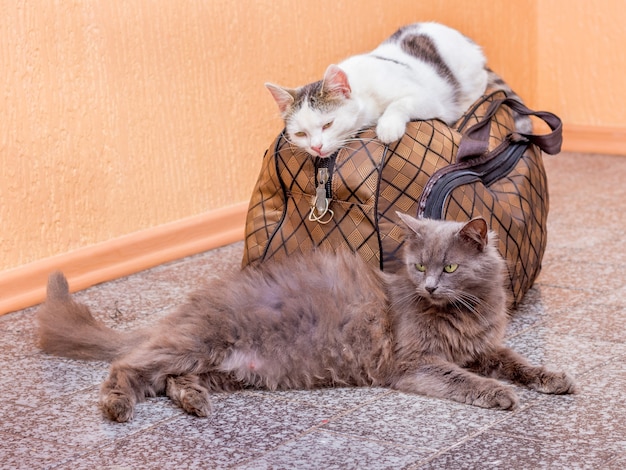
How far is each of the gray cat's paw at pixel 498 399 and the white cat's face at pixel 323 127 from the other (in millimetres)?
779

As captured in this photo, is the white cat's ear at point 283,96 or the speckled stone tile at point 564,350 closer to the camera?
the speckled stone tile at point 564,350

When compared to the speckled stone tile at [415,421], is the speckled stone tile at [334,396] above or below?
below

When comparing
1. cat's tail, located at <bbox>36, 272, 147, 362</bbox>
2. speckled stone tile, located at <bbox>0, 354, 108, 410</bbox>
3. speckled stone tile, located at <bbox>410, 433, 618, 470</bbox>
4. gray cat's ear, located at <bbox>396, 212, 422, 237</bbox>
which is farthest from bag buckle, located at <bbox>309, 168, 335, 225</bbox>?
speckled stone tile, located at <bbox>410, 433, 618, 470</bbox>

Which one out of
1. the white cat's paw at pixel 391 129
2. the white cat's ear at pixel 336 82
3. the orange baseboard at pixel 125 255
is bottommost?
the orange baseboard at pixel 125 255

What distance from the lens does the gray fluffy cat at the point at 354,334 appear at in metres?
1.94

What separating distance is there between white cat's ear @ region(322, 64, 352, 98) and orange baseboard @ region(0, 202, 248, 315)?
41.0 inches

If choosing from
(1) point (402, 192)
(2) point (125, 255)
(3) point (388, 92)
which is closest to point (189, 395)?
Result: (1) point (402, 192)

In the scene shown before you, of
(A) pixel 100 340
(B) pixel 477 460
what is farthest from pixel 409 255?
(A) pixel 100 340

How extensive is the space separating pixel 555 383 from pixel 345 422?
0.46 meters

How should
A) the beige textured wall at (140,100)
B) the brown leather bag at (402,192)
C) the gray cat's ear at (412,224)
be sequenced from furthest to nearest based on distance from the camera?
the beige textured wall at (140,100) < the brown leather bag at (402,192) < the gray cat's ear at (412,224)

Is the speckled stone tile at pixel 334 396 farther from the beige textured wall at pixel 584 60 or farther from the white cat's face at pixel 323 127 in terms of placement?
the beige textured wall at pixel 584 60

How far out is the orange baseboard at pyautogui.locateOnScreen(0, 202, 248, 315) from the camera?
2744 mm

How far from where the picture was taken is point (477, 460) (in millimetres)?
1626

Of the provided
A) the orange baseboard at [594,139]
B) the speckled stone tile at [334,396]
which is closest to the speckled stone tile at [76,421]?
the speckled stone tile at [334,396]
